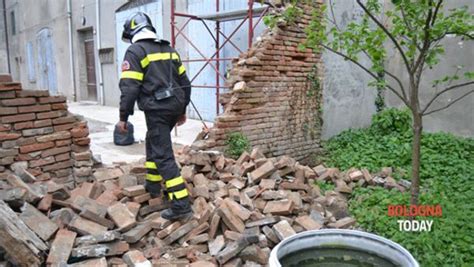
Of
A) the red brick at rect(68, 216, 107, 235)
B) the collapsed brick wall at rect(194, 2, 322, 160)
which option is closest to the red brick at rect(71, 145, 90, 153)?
the red brick at rect(68, 216, 107, 235)

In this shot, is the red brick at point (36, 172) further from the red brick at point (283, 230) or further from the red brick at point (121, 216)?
the red brick at point (283, 230)

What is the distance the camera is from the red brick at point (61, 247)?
9.07 ft

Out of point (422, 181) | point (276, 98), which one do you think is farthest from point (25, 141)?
point (422, 181)

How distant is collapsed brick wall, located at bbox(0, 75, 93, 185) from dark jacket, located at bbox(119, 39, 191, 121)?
40.6 inches

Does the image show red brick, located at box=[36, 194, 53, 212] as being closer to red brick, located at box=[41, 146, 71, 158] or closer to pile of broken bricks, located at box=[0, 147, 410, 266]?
pile of broken bricks, located at box=[0, 147, 410, 266]

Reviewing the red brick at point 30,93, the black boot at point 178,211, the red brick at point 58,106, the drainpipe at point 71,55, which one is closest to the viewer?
the black boot at point 178,211

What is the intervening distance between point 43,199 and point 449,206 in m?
4.16

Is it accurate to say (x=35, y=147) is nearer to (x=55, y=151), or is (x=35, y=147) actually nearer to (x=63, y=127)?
(x=55, y=151)

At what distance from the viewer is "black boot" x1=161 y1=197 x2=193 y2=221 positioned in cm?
345

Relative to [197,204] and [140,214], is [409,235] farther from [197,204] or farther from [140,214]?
[140,214]

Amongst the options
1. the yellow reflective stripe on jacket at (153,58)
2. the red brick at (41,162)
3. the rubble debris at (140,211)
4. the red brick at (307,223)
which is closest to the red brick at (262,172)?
the rubble debris at (140,211)

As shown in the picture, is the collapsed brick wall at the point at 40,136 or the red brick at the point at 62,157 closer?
the collapsed brick wall at the point at 40,136

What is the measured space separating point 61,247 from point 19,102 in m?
1.67

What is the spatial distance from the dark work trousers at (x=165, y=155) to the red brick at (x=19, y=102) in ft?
4.28
